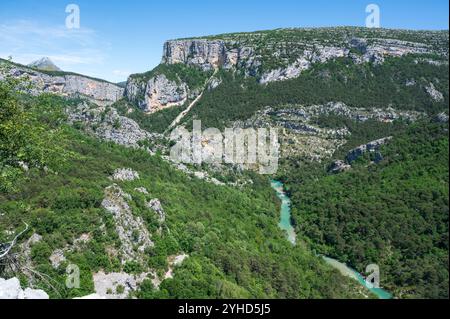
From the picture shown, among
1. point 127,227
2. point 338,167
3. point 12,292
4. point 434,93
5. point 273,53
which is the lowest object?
point 127,227

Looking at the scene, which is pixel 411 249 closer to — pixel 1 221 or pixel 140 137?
pixel 1 221

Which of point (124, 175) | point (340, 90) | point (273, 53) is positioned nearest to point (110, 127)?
point (124, 175)

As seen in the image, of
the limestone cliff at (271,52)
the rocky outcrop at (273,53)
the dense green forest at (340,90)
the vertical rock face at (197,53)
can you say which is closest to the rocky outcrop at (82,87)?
the limestone cliff at (271,52)

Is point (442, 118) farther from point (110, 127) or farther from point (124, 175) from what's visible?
point (110, 127)

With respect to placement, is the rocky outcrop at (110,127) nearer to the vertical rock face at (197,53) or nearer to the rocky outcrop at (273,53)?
the rocky outcrop at (273,53)

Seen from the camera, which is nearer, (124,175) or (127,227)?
(127,227)

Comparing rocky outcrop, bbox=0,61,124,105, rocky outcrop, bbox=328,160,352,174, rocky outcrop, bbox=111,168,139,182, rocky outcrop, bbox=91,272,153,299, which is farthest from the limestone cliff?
rocky outcrop, bbox=91,272,153,299
